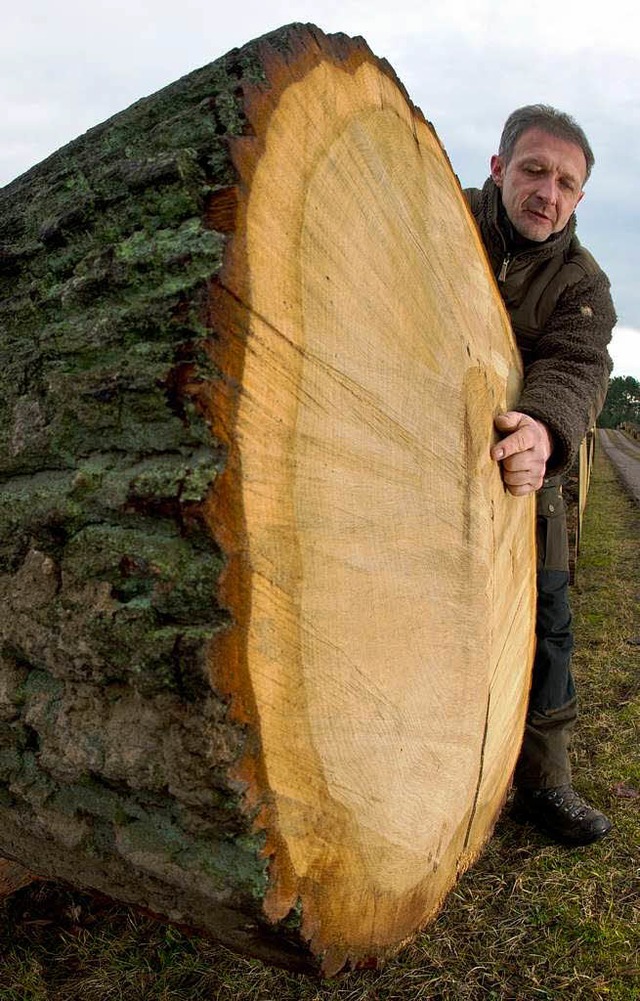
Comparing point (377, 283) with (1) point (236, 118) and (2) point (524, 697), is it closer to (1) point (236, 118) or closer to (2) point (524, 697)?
(1) point (236, 118)

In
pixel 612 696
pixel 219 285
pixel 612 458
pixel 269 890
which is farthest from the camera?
pixel 612 458

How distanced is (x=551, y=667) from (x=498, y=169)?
1365 mm

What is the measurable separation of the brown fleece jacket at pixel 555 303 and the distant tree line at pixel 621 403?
2582 inches

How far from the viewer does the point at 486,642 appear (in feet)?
5.23

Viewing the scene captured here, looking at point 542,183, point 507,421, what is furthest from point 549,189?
point 507,421

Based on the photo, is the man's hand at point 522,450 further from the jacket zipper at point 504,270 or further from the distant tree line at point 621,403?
the distant tree line at point 621,403

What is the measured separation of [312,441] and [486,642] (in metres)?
0.78

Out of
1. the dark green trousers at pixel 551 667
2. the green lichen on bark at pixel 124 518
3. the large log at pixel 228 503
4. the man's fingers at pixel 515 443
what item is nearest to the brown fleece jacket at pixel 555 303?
the man's fingers at pixel 515 443

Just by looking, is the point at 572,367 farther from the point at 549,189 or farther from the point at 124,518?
the point at 124,518

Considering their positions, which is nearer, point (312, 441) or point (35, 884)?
point (312, 441)

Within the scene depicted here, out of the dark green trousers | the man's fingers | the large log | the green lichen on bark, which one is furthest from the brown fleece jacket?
the green lichen on bark

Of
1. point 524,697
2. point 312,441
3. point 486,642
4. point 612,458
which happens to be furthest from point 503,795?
point 612,458

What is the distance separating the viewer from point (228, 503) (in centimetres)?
86

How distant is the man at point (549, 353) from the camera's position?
1801 mm
